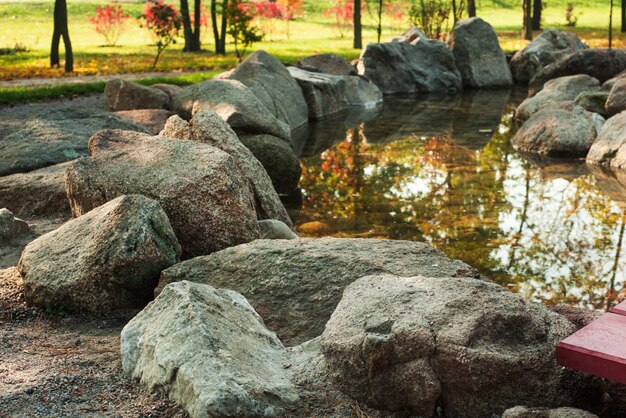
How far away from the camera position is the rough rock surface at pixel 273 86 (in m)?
14.8

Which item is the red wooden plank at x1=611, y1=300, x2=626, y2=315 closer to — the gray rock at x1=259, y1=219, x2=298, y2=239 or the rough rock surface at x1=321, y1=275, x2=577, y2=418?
the rough rock surface at x1=321, y1=275, x2=577, y2=418

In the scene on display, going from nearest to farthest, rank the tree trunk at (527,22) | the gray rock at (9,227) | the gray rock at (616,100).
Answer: the gray rock at (9,227) → the gray rock at (616,100) → the tree trunk at (527,22)

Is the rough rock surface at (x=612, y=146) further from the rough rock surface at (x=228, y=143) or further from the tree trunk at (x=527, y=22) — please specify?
the tree trunk at (x=527, y=22)

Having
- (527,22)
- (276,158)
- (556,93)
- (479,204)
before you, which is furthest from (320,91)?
(527,22)

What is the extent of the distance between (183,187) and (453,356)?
113 inches

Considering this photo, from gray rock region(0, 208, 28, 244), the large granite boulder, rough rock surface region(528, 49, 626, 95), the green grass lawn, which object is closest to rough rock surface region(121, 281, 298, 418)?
gray rock region(0, 208, 28, 244)

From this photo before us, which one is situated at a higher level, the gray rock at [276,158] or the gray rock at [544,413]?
the gray rock at [544,413]

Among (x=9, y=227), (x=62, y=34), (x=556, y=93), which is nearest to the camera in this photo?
(x=9, y=227)

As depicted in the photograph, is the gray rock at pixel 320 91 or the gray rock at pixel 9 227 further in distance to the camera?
the gray rock at pixel 320 91

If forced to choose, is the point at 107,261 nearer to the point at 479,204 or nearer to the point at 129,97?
the point at 479,204

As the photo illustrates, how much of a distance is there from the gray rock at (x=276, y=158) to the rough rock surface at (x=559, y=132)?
15.4 feet

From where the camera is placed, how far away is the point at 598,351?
11.4ft

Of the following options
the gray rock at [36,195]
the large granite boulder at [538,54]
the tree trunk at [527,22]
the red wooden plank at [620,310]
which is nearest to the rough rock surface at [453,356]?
the red wooden plank at [620,310]

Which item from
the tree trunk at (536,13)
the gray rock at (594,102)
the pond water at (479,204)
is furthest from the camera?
the tree trunk at (536,13)
